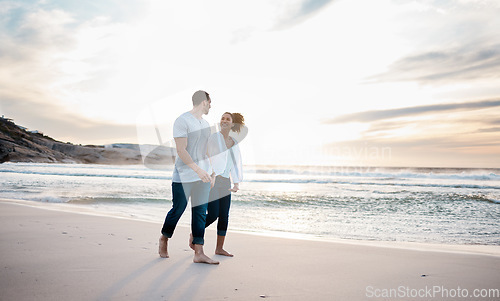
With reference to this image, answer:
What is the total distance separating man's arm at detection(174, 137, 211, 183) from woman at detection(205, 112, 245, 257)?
0.50 m

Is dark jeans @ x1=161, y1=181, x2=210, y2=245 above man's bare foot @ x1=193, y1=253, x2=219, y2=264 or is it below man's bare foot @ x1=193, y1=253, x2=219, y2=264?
above

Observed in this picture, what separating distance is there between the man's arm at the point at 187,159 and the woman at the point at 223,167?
0.50 metres

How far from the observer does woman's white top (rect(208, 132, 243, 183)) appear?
12.1 feet

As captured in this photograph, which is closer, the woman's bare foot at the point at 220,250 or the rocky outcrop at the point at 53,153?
the woman's bare foot at the point at 220,250

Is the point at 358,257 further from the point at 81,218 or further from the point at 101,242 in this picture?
the point at 81,218

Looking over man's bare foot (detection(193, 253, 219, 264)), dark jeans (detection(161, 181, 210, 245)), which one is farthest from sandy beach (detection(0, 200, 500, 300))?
dark jeans (detection(161, 181, 210, 245))

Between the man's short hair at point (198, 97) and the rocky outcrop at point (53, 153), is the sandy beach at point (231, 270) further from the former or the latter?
the rocky outcrop at point (53, 153)

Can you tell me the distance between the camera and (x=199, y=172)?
10.3 ft

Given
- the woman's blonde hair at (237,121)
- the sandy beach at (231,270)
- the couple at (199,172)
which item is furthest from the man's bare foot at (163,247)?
the woman's blonde hair at (237,121)

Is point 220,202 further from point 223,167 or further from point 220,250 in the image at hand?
point 220,250

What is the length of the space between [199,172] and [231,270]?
1.04m

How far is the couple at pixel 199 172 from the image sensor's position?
323 cm

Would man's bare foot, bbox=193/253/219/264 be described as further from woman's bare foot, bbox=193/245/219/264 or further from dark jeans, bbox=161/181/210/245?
dark jeans, bbox=161/181/210/245

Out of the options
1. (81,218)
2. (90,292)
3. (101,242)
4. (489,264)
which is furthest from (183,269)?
(81,218)
